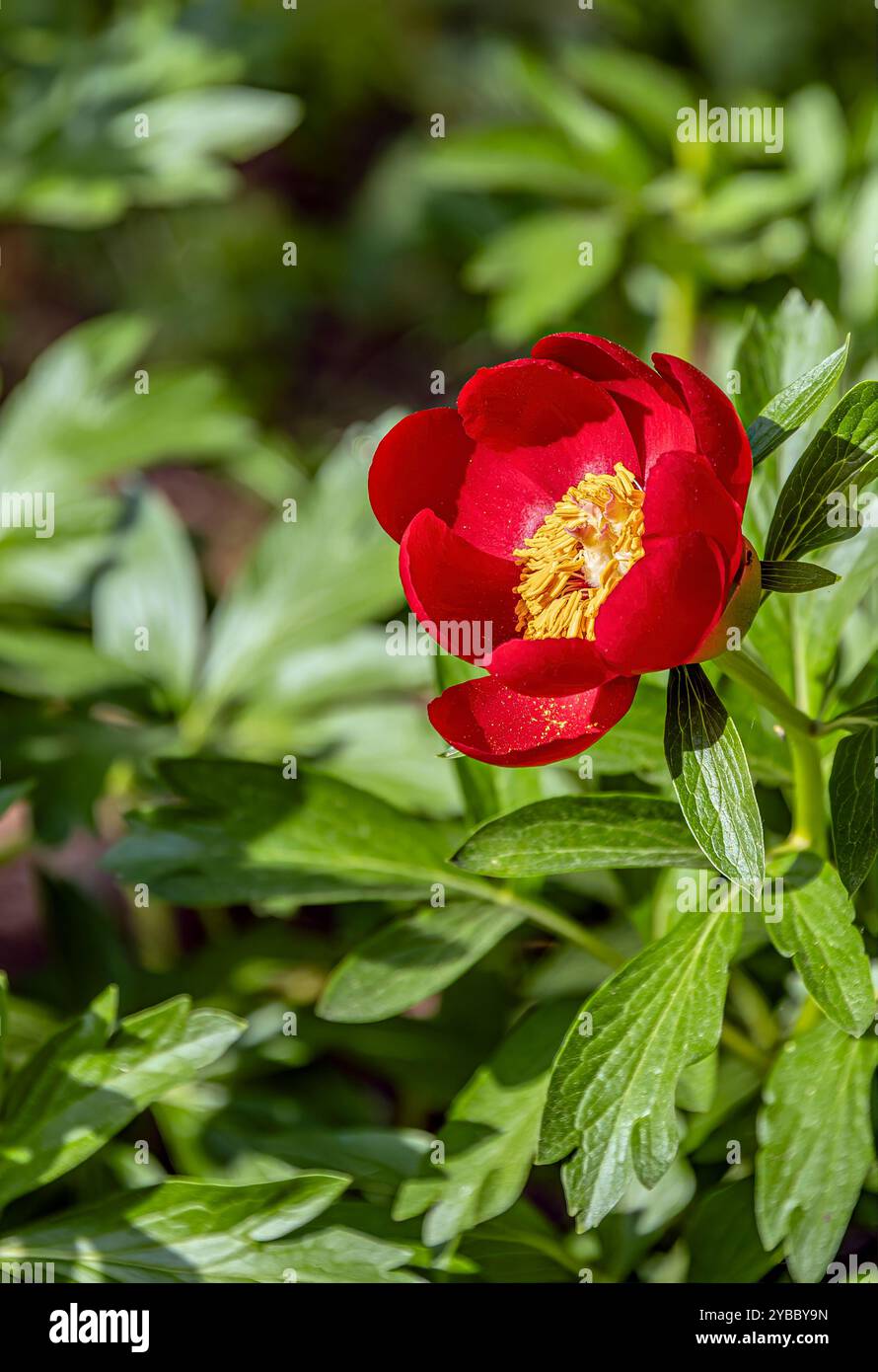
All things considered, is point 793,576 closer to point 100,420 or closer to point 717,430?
point 717,430

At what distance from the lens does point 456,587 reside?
74 cm

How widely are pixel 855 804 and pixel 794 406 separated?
0.73 feet

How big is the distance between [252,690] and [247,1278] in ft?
2.18

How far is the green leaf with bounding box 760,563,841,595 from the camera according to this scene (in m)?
0.69

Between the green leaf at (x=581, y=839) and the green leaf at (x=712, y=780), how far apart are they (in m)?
0.09

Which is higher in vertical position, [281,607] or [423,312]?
[423,312]

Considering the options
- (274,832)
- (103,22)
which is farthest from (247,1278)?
(103,22)

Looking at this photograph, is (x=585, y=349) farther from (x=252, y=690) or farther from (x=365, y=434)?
(x=252, y=690)

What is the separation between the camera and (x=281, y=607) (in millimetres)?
1396

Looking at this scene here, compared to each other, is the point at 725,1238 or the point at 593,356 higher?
the point at 593,356

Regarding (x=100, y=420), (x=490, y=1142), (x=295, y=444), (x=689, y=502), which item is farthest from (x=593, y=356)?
(x=295, y=444)

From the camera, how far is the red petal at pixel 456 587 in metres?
0.70

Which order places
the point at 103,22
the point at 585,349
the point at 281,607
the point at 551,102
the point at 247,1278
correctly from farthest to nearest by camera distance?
the point at 103,22 < the point at 551,102 < the point at 281,607 < the point at 247,1278 < the point at 585,349

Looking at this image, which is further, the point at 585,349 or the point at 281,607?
the point at 281,607
